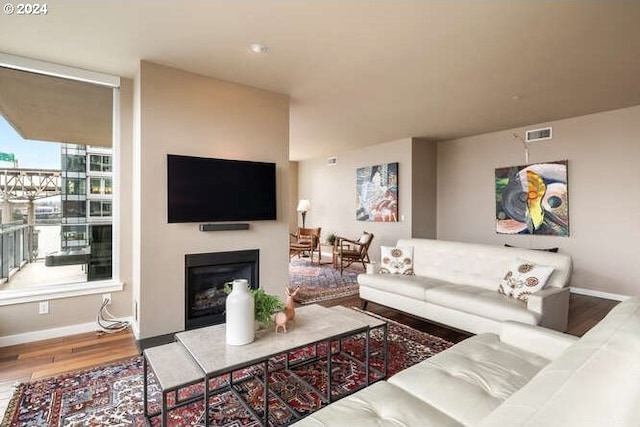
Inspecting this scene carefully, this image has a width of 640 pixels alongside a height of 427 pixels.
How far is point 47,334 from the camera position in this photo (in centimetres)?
310

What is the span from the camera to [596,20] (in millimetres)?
2377

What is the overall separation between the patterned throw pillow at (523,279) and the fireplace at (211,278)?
2.60m

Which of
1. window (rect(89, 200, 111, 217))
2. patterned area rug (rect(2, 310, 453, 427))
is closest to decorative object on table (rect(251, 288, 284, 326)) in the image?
patterned area rug (rect(2, 310, 453, 427))

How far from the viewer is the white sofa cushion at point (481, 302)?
2621mm

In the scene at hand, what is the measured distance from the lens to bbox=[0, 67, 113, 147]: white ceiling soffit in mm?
3100

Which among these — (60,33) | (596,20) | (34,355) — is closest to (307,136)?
(60,33)

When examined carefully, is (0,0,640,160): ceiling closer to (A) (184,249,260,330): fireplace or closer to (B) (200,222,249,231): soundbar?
(B) (200,222,249,231): soundbar

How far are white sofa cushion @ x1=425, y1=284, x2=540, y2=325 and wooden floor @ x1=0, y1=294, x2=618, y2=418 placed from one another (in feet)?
1.22

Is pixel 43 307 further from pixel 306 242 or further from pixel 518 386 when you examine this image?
pixel 306 242

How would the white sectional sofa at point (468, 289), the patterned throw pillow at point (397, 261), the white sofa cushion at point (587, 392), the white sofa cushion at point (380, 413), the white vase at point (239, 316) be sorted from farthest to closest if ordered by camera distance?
1. the patterned throw pillow at point (397, 261)
2. the white sectional sofa at point (468, 289)
3. the white vase at point (239, 316)
4. the white sofa cushion at point (380, 413)
5. the white sofa cushion at point (587, 392)

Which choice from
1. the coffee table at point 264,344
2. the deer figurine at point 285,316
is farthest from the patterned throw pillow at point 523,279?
the deer figurine at point 285,316

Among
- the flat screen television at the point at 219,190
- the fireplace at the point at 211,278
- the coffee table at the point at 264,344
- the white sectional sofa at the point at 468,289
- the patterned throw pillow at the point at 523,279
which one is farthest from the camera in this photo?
the fireplace at the point at 211,278

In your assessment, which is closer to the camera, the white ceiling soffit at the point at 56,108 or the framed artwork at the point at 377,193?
the white ceiling soffit at the point at 56,108

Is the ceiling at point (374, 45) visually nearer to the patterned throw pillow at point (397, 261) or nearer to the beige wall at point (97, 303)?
the beige wall at point (97, 303)
